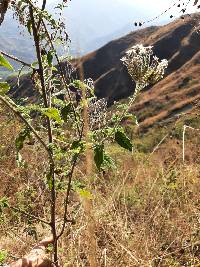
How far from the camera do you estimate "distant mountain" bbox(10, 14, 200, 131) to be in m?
46.1

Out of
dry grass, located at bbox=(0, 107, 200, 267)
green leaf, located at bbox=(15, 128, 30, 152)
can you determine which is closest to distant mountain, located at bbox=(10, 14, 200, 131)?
dry grass, located at bbox=(0, 107, 200, 267)

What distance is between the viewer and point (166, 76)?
56000mm

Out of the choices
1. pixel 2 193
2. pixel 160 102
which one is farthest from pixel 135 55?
pixel 160 102

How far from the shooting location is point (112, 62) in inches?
3051

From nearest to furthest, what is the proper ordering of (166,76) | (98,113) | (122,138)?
(122,138), (98,113), (166,76)

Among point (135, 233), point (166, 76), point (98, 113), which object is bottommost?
point (166, 76)

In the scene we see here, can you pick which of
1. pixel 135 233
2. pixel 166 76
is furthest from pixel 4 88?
pixel 166 76

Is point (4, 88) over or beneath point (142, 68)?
over

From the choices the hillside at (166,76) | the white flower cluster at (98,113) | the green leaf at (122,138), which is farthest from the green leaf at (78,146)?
the hillside at (166,76)

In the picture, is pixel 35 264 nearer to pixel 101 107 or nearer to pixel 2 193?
pixel 101 107

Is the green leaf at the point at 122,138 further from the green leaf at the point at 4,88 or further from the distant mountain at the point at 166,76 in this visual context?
the distant mountain at the point at 166,76

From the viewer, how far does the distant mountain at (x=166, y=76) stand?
4612 centimetres

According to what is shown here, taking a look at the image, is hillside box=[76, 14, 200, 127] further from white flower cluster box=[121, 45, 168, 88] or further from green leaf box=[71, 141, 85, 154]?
green leaf box=[71, 141, 85, 154]

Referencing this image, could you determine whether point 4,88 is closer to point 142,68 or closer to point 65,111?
point 65,111
